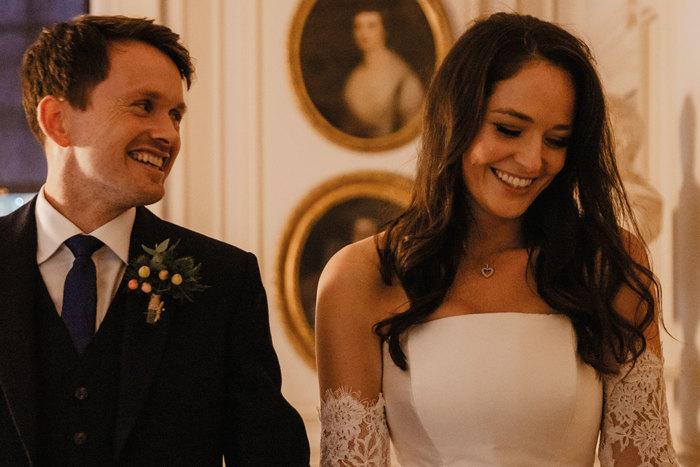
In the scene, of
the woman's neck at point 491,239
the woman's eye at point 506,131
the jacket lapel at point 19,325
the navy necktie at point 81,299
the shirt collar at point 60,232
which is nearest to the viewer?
the jacket lapel at point 19,325

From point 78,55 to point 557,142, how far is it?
1.28 m

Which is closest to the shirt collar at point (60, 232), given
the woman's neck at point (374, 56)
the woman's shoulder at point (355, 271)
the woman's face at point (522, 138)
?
the woman's shoulder at point (355, 271)

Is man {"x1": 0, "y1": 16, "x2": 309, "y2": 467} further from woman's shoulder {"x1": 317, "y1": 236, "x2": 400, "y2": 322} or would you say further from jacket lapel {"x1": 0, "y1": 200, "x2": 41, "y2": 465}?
woman's shoulder {"x1": 317, "y1": 236, "x2": 400, "y2": 322}

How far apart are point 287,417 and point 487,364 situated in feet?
2.07

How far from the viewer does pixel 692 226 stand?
10.2ft

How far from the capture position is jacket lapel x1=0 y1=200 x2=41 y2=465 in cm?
178

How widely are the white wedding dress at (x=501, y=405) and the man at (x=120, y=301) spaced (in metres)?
0.37

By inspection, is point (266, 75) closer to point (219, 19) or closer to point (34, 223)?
point (219, 19)

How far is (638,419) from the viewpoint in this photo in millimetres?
2352

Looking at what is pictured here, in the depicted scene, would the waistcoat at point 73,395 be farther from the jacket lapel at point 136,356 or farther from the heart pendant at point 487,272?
the heart pendant at point 487,272

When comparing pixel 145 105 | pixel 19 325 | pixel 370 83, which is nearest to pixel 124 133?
pixel 145 105

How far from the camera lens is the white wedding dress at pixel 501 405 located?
91.4 inches

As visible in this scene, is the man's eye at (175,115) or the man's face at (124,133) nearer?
the man's face at (124,133)

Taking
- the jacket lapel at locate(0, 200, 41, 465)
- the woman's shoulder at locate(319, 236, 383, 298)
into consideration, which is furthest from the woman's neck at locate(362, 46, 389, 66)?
the jacket lapel at locate(0, 200, 41, 465)
